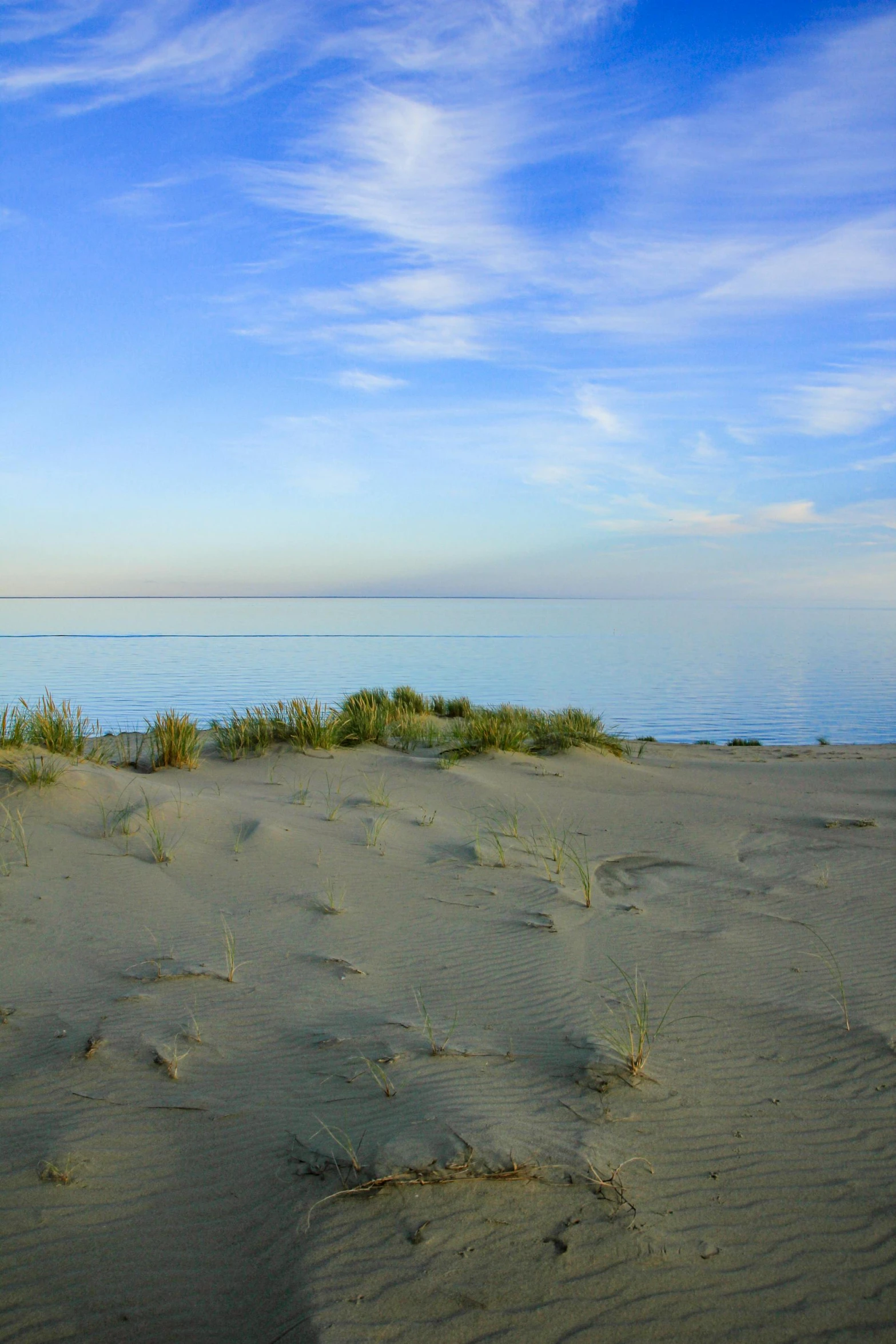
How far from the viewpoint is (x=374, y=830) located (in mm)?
6457

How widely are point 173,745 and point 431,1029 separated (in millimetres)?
6133

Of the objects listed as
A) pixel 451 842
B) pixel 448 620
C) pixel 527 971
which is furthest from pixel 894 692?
pixel 448 620

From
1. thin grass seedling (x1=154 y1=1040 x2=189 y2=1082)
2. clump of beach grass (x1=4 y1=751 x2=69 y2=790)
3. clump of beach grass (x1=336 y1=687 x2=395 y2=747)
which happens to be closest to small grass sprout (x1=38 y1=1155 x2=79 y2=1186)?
thin grass seedling (x1=154 y1=1040 x2=189 y2=1082)

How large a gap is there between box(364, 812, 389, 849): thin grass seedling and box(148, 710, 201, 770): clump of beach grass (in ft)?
9.50

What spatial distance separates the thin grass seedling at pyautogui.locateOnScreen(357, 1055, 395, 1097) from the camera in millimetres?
2869

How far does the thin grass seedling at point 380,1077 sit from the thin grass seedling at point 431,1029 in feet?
0.71

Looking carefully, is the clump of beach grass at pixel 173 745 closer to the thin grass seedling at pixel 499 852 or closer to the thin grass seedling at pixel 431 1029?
the thin grass seedling at pixel 499 852

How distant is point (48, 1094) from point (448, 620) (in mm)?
76521

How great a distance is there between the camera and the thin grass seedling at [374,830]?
6.22 meters

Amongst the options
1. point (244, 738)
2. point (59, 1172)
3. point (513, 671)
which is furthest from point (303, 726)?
point (513, 671)

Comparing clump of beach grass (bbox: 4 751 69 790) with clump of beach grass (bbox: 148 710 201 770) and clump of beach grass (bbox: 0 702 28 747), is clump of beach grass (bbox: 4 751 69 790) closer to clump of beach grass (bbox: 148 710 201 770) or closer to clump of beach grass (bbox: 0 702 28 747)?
clump of beach grass (bbox: 0 702 28 747)

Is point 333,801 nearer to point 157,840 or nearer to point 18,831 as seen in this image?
point 157,840

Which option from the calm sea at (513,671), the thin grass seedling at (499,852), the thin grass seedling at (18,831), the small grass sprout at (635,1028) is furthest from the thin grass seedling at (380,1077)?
the calm sea at (513,671)

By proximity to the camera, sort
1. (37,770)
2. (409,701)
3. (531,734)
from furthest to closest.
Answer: (409,701) < (531,734) < (37,770)
